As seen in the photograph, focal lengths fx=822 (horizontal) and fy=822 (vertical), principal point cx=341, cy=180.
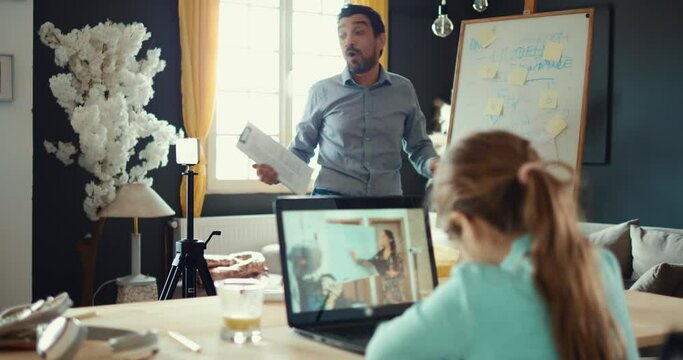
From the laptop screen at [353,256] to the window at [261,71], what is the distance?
4.08 metres

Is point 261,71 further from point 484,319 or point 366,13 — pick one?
point 484,319

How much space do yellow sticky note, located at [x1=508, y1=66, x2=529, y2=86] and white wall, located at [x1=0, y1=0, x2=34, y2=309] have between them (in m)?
2.74

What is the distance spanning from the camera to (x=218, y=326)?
5.34ft

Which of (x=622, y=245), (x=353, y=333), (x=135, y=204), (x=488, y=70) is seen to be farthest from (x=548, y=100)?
(x=353, y=333)

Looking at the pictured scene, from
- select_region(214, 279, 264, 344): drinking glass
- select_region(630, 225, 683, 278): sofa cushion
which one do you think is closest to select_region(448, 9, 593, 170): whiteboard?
select_region(630, 225, 683, 278): sofa cushion

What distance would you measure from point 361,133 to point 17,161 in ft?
7.72

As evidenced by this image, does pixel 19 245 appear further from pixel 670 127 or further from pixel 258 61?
pixel 670 127

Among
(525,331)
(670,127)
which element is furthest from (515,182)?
(670,127)

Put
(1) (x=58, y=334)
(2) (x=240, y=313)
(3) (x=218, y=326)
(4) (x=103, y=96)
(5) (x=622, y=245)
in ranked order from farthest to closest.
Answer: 1. (4) (x=103, y=96)
2. (5) (x=622, y=245)
3. (3) (x=218, y=326)
4. (2) (x=240, y=313)
5. (1) (x=58, y=334)

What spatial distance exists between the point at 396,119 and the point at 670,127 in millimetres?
2805

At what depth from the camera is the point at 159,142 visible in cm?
487

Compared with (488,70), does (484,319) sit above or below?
below

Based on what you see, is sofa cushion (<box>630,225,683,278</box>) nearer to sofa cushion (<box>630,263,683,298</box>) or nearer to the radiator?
sofa cushion (<box>630,263,683,298</box>)

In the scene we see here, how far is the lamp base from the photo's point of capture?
4.73 m
